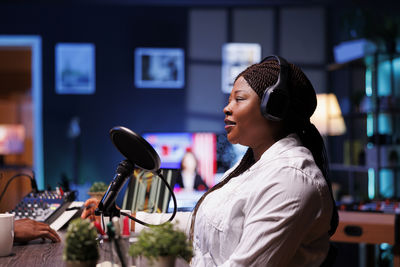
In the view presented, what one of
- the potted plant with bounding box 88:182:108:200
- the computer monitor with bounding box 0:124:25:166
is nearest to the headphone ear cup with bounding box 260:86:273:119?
the potted plant with bounding box 88:182:108:200

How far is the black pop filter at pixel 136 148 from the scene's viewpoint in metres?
1.04

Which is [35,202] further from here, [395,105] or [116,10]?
[116,10]

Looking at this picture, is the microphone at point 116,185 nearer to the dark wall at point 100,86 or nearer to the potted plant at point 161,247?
the potted plant at point 161,247

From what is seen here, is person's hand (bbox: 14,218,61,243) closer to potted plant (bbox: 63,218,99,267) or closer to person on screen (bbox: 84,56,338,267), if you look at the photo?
person on screen (bbox: 84,56,338,267)

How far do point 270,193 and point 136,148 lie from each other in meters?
0.33

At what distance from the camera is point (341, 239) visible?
2.44 metres

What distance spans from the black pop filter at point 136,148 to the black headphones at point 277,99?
35cm

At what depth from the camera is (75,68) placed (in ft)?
17.7

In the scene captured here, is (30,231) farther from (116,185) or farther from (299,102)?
(299,102)

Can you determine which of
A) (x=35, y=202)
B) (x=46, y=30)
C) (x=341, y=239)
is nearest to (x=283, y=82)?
(x=35, y=202)

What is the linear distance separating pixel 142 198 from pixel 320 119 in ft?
9.84

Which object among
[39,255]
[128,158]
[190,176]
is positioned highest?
[128,158]

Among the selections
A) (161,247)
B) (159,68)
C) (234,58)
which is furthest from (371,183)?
(161,247)

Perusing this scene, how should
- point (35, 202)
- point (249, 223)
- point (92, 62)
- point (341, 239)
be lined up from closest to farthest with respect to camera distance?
point (249, 223) → point (35, 202) → point (341, 239) → point (92, 62)
